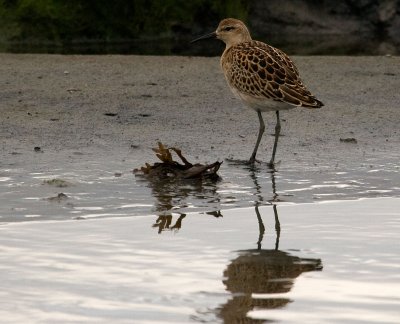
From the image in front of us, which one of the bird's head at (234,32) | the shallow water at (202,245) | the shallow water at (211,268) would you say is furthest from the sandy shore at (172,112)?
the shallow water at (211,268)

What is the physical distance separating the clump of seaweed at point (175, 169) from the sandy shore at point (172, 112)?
2.71 feet

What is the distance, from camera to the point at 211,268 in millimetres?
6539

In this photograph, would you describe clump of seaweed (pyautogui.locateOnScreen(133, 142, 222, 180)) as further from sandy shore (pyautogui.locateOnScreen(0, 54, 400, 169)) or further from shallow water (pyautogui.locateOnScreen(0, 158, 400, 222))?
sandy shore (pyautogui.locateOnScreen(0, 54, 400, 169))

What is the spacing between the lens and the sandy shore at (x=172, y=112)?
10.9 metres

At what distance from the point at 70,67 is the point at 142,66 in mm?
1032

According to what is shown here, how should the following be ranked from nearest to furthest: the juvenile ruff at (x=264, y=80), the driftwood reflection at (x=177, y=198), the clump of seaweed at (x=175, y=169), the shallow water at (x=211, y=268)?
the shallow water at (x=211, y=268) → the driftwood reflection at (x=177, y=198) → the clump of seaweed at (x=175, y=169) → the juvenile ruff at (x=264, y=80)

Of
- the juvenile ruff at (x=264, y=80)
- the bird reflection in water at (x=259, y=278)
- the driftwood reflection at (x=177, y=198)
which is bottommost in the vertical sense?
the bird reflection in water at (x=259, y=278)

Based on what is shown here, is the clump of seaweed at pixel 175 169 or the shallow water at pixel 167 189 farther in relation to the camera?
the clump of seaweed at pixel 175 169

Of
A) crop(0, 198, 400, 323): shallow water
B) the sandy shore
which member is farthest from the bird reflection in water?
the sandy shore

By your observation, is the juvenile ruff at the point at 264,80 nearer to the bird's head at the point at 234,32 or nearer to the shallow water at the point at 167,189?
the bird's head at the point at 234,32

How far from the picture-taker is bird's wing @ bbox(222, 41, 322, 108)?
10312mm

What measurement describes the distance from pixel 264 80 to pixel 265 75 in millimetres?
68

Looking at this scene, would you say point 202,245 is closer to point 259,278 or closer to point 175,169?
point 259,278

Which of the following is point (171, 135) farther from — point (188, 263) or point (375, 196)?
point (188, 263)
